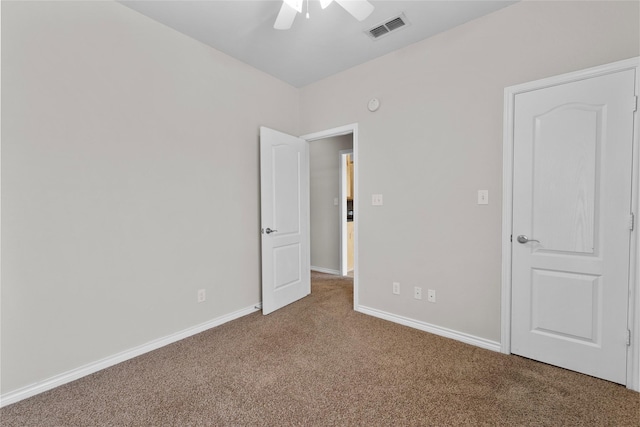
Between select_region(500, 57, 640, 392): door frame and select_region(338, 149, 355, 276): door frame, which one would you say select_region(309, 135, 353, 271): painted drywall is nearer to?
select_region(338, 149, 355, 276): door frame

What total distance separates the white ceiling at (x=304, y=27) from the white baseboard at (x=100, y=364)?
264 centimetres

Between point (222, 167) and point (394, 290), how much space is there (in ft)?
6.97

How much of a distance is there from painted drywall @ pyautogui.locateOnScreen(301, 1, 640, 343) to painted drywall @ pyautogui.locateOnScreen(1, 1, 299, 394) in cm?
142

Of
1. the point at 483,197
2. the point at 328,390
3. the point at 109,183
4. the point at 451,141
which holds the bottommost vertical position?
the point at 328,390

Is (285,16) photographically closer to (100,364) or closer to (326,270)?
(100,364)

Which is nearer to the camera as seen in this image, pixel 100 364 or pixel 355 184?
pixel 100 364

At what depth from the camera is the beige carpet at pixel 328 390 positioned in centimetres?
150

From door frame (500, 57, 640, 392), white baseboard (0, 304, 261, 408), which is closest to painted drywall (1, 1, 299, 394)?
white baseboard (0, 304, 261, 408)

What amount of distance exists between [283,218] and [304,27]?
185cm

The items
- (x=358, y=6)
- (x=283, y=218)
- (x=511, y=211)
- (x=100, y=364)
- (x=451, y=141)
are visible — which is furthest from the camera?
(x=283, y=218)

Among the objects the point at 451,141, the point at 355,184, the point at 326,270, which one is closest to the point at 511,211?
the point at 451,141

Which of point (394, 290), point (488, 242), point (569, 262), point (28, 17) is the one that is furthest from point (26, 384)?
point (569, 262)

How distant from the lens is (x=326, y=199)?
4.78 metres

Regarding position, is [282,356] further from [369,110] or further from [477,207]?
[369,110]
